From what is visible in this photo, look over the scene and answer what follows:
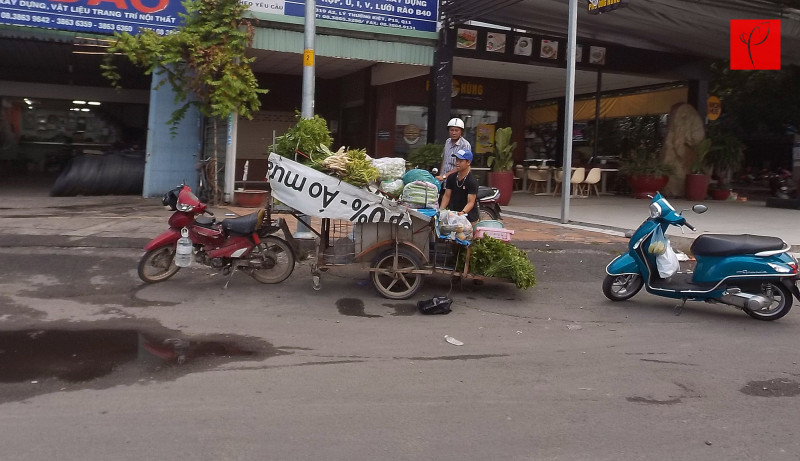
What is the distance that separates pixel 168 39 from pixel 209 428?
33.4 ft

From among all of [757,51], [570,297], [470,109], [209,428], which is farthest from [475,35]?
[209,428]

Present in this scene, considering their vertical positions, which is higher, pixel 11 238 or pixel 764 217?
pixel 764 217

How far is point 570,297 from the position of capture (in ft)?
26.9

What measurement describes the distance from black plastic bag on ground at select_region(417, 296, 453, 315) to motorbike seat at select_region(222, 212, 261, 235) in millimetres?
2113

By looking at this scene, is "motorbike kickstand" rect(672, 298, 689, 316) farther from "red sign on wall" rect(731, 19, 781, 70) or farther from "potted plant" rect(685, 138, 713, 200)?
"potted plant" rect(685, 138, 713, 200)

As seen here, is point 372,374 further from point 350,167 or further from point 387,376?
point 350,167

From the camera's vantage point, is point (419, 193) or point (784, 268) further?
point (419, 193)

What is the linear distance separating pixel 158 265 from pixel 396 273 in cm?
279

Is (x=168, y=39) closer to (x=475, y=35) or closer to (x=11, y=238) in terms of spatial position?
(x=11, y=238)

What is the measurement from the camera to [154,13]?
13219 millimetres

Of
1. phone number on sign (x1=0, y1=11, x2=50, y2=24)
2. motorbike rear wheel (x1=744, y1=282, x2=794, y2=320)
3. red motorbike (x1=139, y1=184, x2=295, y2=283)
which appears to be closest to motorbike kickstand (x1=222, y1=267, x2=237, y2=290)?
red motorbike (x1=139, y1=184, x2=295, y2=283)

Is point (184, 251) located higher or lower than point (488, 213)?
lower

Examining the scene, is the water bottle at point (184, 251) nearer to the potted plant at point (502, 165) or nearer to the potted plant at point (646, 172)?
the potted plant at point (502, 165)

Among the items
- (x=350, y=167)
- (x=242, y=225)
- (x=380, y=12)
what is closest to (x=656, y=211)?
(x=350, y=167)
